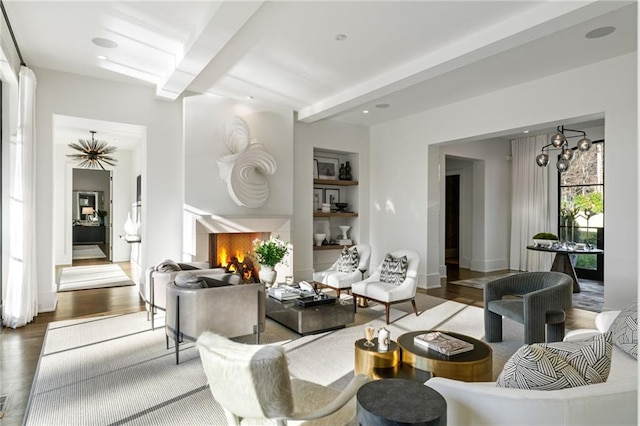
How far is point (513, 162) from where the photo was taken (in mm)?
8797

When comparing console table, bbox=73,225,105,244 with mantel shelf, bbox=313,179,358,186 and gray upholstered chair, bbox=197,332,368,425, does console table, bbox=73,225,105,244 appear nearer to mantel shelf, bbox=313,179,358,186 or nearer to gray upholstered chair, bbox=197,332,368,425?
mantel shelf, bbox=313,179,358,186

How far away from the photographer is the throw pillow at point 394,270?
493 centimetres

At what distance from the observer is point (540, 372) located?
1.56 m

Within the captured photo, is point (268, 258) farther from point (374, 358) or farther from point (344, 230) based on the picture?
point (374, 358)

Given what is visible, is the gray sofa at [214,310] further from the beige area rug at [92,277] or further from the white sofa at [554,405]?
the beige area rug at [92,277]

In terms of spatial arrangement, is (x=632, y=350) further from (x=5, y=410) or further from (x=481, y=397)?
(x=5, y=410)

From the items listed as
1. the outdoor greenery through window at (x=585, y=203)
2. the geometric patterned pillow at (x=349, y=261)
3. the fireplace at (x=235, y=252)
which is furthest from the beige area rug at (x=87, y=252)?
the outdoor greenery through window at (x=585, y=203)

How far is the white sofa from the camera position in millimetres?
1399

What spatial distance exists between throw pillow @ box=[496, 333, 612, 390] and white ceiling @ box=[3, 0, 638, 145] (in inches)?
111

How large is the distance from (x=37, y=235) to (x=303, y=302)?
357 centimetres

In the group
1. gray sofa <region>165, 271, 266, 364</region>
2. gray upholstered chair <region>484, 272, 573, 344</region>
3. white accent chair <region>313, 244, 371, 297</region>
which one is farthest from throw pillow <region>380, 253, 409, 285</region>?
gray sofa <region>165, 271, 266, 364</region>

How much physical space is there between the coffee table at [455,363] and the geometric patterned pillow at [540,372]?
2.91ft

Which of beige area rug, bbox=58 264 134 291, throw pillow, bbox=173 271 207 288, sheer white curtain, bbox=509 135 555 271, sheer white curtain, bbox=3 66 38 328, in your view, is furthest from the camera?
sheer white curtain, bbox=509 135 555 271

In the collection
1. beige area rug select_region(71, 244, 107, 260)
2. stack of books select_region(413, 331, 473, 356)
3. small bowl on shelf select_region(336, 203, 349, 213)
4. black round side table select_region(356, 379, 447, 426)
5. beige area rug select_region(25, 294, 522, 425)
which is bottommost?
beige area rug select_region(25, 294, 522, 425)
